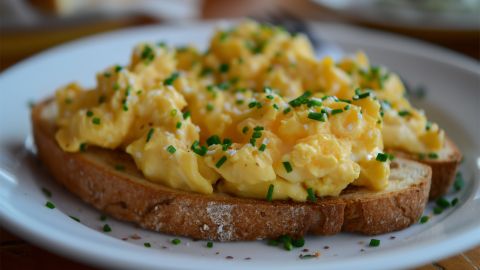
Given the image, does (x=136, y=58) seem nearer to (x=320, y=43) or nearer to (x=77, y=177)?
(x=77, y=177)

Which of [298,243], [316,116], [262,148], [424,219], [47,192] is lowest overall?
[47,192]

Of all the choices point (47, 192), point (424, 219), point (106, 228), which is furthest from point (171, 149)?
point (424, 219)

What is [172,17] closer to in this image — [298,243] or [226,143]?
[226,143]

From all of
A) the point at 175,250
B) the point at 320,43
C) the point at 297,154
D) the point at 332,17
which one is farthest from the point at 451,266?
the point at 332,17

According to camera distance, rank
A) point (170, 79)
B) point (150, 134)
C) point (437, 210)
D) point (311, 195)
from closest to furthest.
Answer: point (311, 195)
point (150, 134)
point (437, 210)
point (170, 79)

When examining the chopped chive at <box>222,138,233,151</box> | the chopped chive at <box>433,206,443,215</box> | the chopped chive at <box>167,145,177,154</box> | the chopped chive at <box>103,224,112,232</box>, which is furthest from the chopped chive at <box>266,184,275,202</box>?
the chopped chive at <box>433,206,443,215</box>

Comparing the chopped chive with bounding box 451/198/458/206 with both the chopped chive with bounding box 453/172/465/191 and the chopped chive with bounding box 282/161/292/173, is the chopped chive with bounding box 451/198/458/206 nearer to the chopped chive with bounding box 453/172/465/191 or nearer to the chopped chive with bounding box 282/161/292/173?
the chopped chive with bounding box 453/172/465/191
